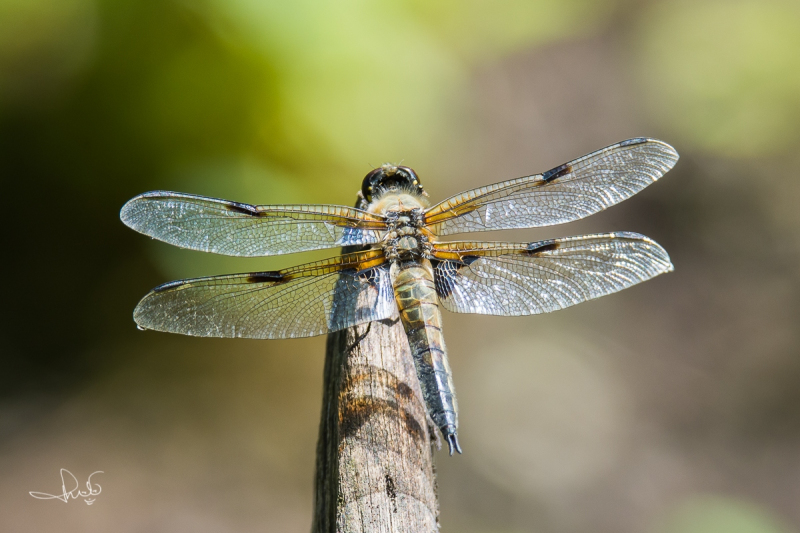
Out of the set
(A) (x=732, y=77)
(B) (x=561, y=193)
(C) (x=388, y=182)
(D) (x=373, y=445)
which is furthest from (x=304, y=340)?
(A) (x=732, y=77)

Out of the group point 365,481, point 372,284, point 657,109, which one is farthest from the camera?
point 657,109

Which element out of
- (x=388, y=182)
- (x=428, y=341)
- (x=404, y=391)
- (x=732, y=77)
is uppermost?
(x=732, y=77)

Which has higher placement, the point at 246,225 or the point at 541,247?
the point at 246,225

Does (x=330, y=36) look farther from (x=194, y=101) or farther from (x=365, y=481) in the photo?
(x=365, y=481)

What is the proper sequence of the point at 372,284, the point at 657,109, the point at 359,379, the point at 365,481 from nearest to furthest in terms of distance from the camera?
1. the point at 365,481
2. the point at 359,379
3. the point at 372,284
4. the point at 657,109

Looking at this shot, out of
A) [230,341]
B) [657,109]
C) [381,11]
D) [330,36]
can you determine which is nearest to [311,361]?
[230,341]
